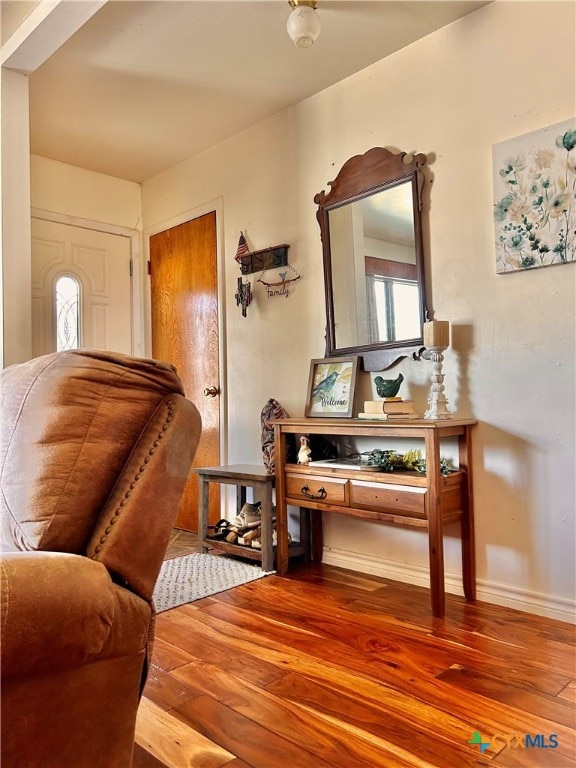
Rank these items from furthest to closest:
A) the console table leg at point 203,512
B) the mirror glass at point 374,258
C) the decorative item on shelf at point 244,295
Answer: the decorative item on shelf at point 244,295 < the console table leg at point 203,512 < the mirror glass at point 374,258

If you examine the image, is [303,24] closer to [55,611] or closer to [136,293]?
[55,611]

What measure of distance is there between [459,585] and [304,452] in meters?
0.88

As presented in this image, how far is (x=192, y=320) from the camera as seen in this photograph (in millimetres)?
3729

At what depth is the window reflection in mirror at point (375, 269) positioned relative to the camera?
2.50 metres

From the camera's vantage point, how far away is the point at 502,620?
2031mm

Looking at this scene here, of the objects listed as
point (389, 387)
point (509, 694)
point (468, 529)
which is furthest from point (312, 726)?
point (389, 387)

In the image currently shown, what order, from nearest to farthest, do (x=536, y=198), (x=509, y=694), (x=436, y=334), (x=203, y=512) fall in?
(x=509, y=694)
(x=536, y=198)
(x=436, y=334)
(x=203, y=512)

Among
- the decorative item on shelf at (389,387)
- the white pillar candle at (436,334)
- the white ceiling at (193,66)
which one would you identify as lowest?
the decorative item on shelf at (389,387)

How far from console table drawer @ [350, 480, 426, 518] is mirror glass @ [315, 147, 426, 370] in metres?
0.61

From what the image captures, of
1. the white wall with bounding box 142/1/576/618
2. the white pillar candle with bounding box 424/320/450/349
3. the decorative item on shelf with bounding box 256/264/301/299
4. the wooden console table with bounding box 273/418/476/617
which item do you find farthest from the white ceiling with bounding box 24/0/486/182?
the wooden console table with bounding box 273/418/476/617

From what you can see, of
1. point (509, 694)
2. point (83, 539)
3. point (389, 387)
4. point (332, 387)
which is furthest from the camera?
point (332, 387)

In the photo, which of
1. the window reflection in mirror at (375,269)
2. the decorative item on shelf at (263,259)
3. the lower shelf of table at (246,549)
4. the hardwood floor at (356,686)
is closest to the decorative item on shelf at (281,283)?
the decorative item on shelf at (263,259)

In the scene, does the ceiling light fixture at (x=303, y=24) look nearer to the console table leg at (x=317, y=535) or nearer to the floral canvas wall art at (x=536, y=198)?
the floral canvas wall art at (x=536, y=198)

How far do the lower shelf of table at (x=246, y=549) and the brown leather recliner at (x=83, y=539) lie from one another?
69.0 inches
